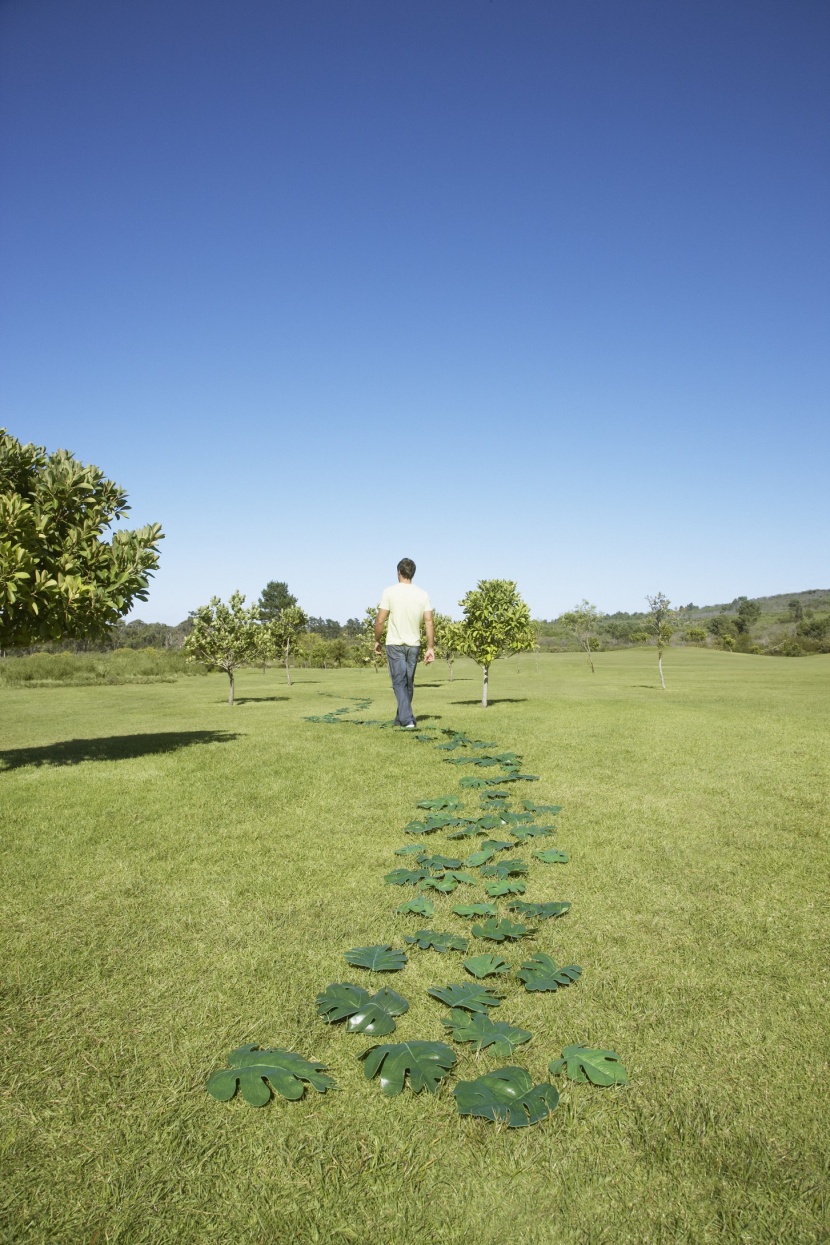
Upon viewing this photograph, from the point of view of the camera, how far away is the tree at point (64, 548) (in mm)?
9055

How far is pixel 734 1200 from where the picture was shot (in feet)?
7.06

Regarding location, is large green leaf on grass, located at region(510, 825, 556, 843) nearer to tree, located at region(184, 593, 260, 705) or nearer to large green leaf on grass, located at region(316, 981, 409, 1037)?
large green leaf on grass, located at region(316, 981, 409, 1037)

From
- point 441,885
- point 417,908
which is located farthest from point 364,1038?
point 441,885

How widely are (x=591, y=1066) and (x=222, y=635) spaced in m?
27.6

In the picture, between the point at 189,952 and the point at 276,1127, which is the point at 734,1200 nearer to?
the point at 276,1127

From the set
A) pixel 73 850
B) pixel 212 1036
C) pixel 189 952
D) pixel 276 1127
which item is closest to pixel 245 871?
pixel 189 952

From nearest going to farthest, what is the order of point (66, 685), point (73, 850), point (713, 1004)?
point (713, 1004) < point (73, 850) < point (66, 685)

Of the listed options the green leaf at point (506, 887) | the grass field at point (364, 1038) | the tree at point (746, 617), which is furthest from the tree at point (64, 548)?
the tree at point (746, 617)

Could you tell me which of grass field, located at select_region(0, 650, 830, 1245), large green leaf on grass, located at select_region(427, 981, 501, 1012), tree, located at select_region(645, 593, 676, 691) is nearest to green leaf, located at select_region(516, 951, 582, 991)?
grass field, located at select_region(0, 650, 830, 1245)

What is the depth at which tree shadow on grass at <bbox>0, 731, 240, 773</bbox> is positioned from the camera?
9289 mm

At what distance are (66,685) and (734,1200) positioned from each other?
146 ft

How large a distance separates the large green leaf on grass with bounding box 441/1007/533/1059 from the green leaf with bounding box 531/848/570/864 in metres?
2.38

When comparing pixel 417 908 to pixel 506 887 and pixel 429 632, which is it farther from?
pixel 429 632

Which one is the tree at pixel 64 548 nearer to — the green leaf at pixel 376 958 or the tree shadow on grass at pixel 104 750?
the tree shadow on grass at pixel 104 750
